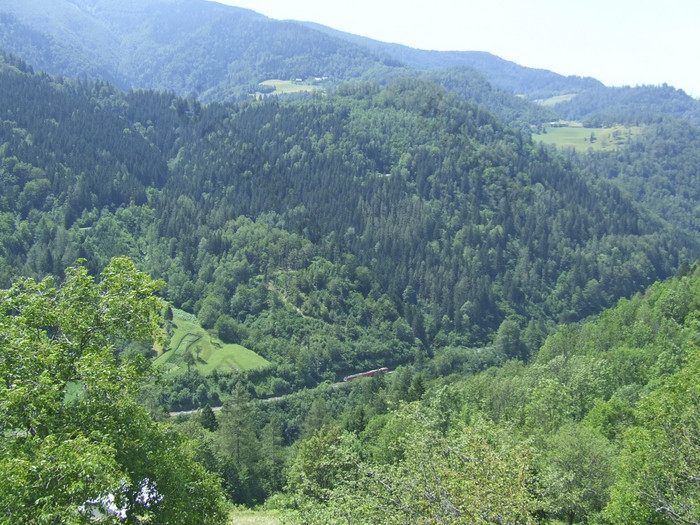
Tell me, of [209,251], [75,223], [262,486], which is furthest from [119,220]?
[262,486]

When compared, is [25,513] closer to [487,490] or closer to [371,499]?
[371,499]

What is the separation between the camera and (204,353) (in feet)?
452

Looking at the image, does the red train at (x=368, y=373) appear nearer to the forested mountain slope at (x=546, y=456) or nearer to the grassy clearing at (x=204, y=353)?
the grassy clearing at (x=204, y=353)

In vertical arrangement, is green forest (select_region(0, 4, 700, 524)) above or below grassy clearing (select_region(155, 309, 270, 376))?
above

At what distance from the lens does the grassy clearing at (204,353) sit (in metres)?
132

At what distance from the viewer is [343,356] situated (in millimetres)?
155250

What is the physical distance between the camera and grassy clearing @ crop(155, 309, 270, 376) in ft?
432

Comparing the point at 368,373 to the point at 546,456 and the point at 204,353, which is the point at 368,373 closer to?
the point at 204,353

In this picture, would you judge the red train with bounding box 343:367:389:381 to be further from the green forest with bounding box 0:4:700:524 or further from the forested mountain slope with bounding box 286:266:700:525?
the forested mountain slope with bounding box 286:266:700:525

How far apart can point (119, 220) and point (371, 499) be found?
201 metres

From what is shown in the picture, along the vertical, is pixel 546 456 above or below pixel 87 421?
below

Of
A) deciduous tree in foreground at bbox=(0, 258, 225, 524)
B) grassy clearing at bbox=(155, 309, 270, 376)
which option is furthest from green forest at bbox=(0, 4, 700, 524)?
grassy clearing at bbox=(155, 309, 270, 376)

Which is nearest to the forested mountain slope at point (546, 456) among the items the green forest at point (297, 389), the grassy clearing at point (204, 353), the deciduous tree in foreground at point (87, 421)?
the green forest at point (297, 389)

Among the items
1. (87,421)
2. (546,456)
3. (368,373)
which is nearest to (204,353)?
(368,373)
